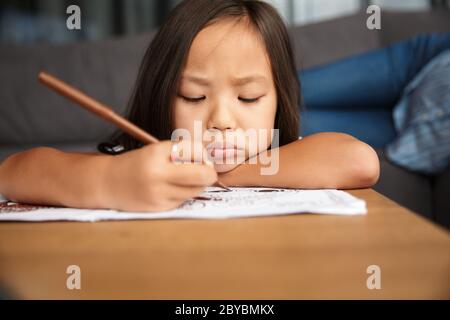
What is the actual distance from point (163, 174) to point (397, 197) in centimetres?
81

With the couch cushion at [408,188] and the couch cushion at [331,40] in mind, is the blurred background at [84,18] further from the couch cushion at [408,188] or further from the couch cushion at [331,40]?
the couch cushion at [408,188]

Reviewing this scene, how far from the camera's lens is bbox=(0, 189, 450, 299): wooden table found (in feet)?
1.00

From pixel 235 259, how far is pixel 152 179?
0.52 feet

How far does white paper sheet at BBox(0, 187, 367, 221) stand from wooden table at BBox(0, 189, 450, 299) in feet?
0.09

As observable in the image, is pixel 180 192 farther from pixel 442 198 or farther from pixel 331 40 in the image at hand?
pixel 331 40

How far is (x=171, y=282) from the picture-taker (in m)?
0.31

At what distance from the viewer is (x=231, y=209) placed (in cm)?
49

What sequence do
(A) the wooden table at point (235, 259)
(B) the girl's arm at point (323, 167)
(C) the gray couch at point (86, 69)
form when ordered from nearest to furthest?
(A) the wooden table at point (235, 259) < (B) the girl's arm at point (323, 167) < (C) the gray couch at point (86, 69)

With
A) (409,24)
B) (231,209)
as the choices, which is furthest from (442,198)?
(409,24)

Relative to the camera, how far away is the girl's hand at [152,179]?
0.47 metres

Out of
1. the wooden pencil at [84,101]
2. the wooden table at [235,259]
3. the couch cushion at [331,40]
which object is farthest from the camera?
the couch cushion at [331,40]

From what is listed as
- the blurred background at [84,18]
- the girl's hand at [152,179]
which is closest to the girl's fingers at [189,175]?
the girl's hand at [152,179]
